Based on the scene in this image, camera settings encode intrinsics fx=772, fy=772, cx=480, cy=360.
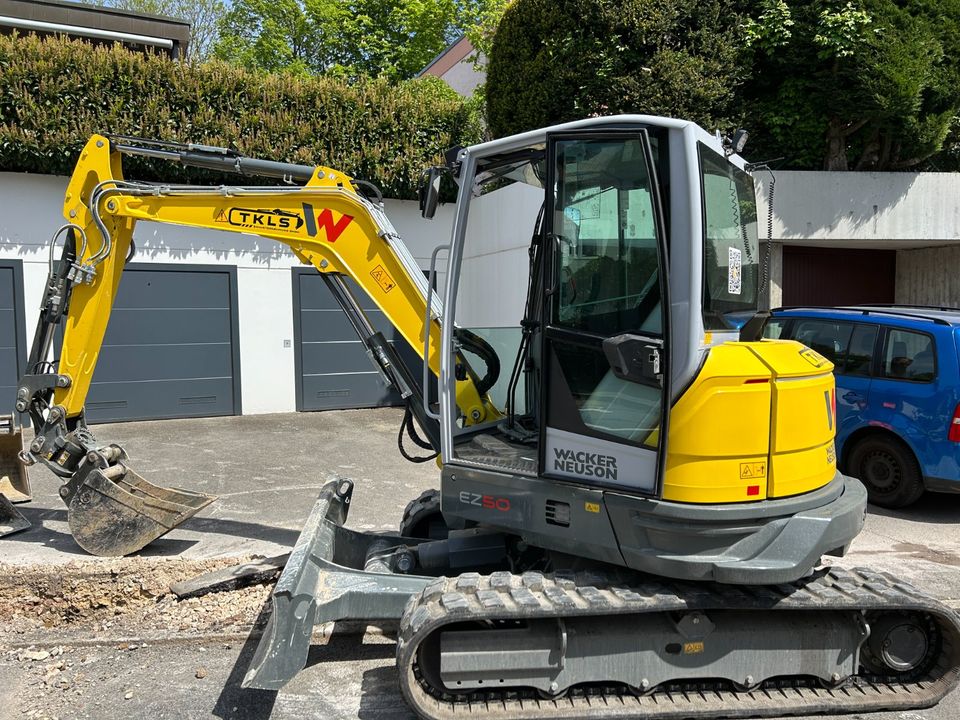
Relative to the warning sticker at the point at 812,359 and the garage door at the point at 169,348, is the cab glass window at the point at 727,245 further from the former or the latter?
the garage door at the point at 169,348

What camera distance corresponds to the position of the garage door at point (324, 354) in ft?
40.8

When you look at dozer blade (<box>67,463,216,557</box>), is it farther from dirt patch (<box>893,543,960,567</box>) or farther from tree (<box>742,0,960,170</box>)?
tree (<box>742,0,960,170</box>)

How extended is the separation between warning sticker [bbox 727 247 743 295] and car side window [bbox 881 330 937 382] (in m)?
3.92

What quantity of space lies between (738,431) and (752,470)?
202mm

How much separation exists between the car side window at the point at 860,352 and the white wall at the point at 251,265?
720 centimetres

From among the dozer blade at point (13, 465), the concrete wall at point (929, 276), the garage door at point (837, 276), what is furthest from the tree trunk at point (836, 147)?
the dozer blade at point (13, 465)

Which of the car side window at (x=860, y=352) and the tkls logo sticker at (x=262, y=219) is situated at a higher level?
the tkls logo sticker at (x=262, y=219)

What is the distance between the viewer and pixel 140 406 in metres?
11.5

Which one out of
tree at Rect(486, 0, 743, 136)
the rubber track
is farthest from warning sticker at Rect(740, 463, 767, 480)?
tree at Rect(486, 0, 743, 136)

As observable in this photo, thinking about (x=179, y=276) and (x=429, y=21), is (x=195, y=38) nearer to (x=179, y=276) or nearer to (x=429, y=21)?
(x=429, y=21)

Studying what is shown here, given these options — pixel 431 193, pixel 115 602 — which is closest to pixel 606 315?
pixel 431 193

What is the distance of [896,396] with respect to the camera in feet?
22.8

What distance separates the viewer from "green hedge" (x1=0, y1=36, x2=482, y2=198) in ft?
34.5

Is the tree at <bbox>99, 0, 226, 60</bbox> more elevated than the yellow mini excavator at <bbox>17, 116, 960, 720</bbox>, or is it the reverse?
the tree at <bbox>99, 0, 226, 60</bbox>
